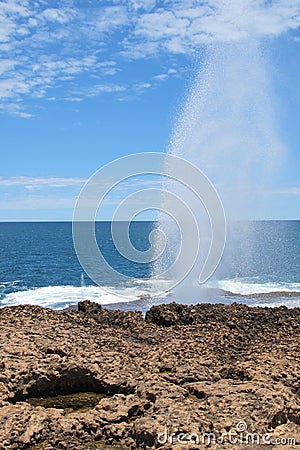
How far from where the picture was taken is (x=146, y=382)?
25.2ft

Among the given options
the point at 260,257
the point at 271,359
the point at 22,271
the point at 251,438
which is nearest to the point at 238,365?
the point at 271,359

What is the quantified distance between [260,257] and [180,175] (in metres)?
50.2

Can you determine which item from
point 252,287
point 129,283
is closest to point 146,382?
point 252,287

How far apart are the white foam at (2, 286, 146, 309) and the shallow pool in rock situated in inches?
939

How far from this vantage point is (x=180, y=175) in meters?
30.4

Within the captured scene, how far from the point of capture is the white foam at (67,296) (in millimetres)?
33781

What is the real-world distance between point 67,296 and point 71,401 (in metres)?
29.7

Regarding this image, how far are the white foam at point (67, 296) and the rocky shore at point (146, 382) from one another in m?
22.1

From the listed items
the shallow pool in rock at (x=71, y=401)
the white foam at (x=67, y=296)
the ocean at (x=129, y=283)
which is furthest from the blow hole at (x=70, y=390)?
the white foam at (x=67, y=296)

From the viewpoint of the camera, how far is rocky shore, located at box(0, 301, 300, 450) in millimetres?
6496
